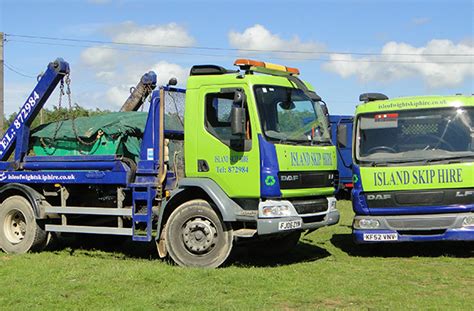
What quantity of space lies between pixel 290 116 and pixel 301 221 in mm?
1503

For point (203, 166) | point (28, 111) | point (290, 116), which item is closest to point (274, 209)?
point (203, 166)

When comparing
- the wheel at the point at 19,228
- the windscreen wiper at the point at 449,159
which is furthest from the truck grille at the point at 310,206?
the wheel at the point at 19,228

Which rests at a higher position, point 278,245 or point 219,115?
point 219,115

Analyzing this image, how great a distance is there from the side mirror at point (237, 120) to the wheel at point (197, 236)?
123 cm

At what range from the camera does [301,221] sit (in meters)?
8.85

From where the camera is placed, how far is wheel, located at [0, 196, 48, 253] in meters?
10.8

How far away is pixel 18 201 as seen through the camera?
36.3ft

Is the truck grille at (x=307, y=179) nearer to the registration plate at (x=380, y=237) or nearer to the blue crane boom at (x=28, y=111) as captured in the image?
the registration plate at (x=380, y=237)

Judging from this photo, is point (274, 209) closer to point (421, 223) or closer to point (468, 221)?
point (421, 223)

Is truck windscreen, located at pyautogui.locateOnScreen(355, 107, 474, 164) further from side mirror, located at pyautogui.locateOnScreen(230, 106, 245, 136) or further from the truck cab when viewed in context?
side mirror, located at pyautogui.locateOnScreen(230, 106, 245, 136)

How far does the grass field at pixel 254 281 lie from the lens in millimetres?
Result: 6926

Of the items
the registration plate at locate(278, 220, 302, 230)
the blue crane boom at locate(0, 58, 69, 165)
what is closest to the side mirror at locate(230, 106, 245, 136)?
the registration plate at locate(278, 220, 302, 230)

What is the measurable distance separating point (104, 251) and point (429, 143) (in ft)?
19.2

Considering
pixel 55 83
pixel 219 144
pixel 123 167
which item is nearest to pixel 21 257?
pixel 123 167
